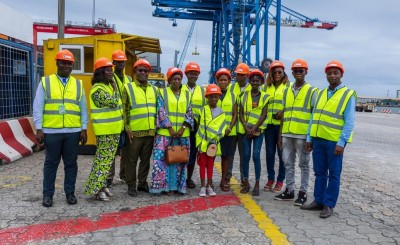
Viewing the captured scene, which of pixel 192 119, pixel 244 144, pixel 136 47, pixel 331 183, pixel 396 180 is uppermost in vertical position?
pixel 136 47

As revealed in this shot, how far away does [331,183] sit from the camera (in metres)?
4.80

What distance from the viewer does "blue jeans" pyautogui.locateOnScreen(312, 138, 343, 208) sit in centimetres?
476

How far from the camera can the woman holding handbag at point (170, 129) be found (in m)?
5.45

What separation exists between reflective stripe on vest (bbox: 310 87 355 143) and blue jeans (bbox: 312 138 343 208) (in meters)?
0.11

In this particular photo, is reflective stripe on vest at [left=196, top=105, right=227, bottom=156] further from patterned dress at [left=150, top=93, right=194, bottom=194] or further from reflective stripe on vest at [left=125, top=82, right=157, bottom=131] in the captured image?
reflective stripe on vest at [left=125, top=82, right=157, bottom=131]

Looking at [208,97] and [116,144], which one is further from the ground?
[208,97]

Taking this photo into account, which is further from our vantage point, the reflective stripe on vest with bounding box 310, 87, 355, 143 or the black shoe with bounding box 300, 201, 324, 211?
the black shoe with bounding box 300, 201, 324, 211

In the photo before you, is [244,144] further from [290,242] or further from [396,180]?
[396,180]

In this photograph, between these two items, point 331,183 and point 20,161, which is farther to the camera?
point 20,161

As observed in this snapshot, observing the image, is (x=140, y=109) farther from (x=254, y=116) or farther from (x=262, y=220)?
(x=262, y=220)

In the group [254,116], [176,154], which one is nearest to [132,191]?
[176,154]

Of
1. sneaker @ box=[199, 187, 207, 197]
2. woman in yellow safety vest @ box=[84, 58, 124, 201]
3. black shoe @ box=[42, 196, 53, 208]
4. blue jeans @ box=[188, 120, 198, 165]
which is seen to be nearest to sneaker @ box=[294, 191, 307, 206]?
sneaker @ box=[199, 187, 207, 197]

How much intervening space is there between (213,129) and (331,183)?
68.3 inches

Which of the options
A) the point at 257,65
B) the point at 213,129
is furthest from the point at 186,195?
the point at 257,65
